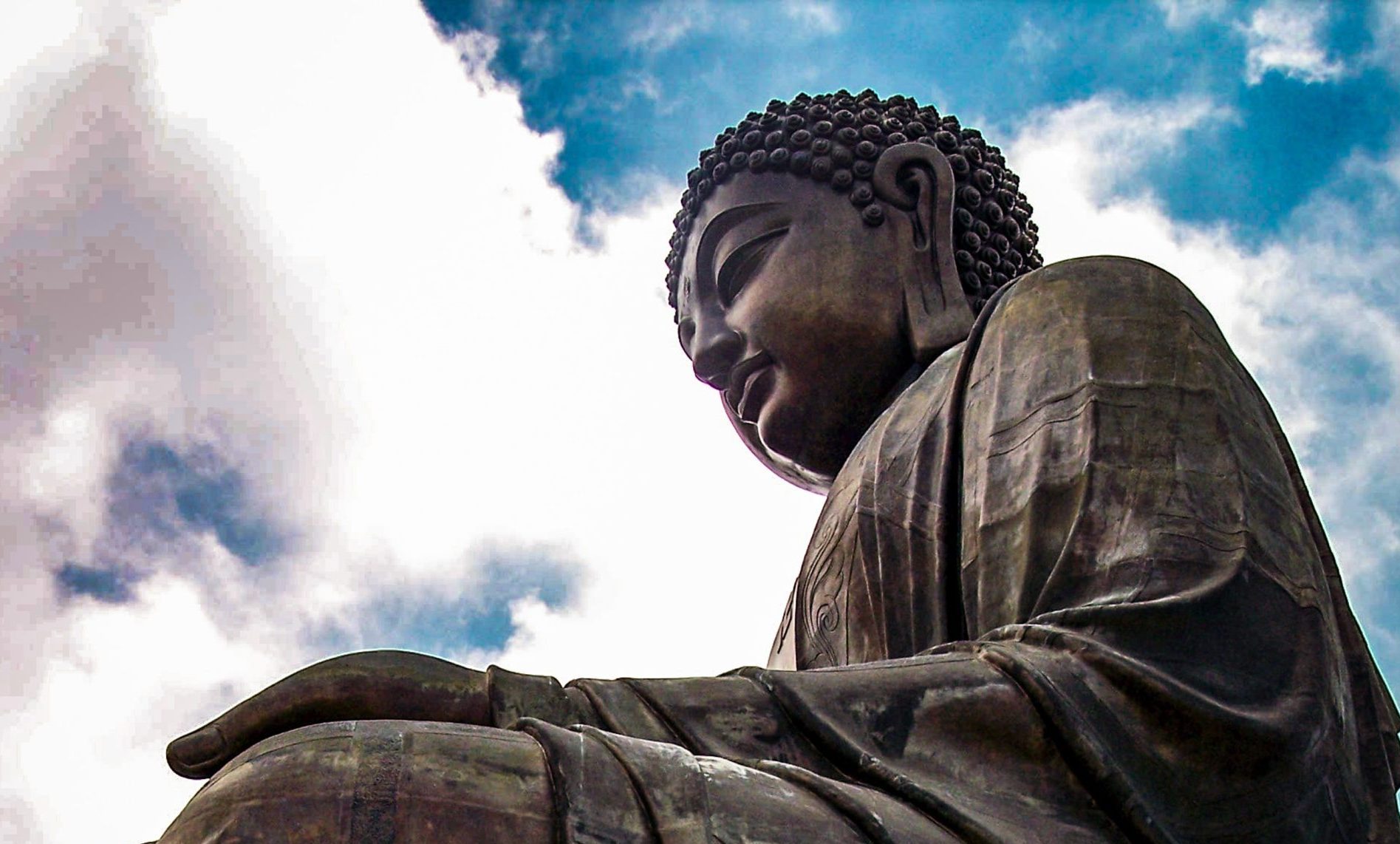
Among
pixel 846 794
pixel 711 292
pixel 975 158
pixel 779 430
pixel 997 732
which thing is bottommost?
pixel 846 794

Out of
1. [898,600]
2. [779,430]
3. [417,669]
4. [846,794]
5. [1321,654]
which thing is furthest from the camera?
[779,430]

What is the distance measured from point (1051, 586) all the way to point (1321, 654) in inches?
26.7

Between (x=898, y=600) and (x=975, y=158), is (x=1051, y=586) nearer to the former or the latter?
(x=898, y=600)

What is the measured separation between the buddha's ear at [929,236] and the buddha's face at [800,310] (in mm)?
48

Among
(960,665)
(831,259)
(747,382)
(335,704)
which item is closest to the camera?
(335,704)

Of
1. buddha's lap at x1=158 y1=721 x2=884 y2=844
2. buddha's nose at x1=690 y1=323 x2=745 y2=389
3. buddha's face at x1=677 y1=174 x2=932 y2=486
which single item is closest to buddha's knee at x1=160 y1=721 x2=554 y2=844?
buddha's lap at x1=158 y1=721 x2=884 y2=844

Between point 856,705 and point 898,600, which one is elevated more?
point 898,600

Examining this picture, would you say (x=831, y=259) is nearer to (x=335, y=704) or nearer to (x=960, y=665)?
(x=960, y=665)

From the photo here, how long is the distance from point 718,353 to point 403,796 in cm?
404

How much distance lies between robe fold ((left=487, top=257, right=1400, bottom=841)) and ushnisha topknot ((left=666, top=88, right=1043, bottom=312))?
4.25ft

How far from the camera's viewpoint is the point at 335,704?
485cm

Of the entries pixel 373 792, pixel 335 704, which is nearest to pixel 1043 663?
pixel 335 704

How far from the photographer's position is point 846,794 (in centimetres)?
468

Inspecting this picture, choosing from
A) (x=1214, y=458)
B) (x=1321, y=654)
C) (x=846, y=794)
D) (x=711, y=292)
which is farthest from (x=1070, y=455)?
(x=711, y=292)
